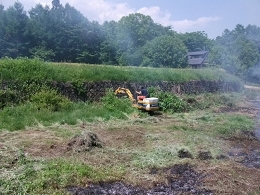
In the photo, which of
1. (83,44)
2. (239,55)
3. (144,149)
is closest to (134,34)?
(83,44)

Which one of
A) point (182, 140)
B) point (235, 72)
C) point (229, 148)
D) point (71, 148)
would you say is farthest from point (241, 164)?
point (235, 72)

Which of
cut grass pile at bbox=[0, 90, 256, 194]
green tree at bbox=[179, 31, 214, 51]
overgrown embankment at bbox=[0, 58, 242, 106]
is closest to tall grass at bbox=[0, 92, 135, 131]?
cut grass pile at bbox=[0, 90, 256, 194]

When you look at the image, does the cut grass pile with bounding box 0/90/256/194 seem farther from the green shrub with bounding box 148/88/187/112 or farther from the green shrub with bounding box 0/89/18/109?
the green shrub with bounding box 148/88/187/112

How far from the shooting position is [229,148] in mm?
9531

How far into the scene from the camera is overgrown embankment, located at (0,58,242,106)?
13188 mm

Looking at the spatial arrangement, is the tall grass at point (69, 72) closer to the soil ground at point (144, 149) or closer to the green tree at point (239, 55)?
the soil ground at point (144, 149)

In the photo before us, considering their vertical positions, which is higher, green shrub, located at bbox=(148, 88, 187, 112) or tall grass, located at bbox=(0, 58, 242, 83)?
tall grass, located at bbox=(0, 58, 242, 83)

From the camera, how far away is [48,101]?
41.8 feet

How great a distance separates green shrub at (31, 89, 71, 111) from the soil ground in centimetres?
211

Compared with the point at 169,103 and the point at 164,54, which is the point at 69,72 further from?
the point at 164,54

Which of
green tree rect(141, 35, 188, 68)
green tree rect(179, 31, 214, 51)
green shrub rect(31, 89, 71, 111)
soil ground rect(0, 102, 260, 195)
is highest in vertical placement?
green tree rect(179, 31, 214, 51)

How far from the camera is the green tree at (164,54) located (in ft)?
128

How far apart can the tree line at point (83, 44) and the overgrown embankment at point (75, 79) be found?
1420cm

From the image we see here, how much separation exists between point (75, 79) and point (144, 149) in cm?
→ 785
